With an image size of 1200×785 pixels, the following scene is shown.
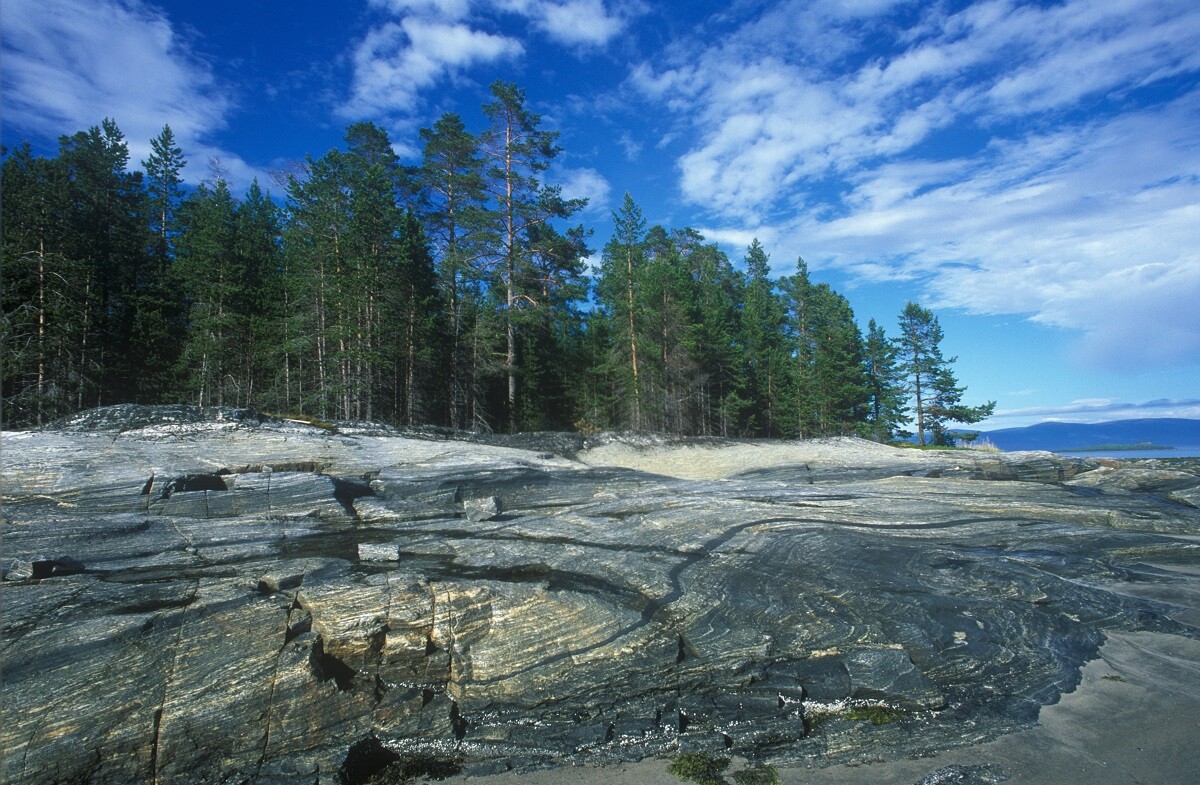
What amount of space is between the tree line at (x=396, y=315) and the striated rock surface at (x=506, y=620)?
15093mm

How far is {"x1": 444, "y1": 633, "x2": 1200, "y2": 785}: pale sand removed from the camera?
559 cm

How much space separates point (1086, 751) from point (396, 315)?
91.2ft

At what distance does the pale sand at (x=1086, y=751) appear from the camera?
5590mm

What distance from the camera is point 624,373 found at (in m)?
34.2

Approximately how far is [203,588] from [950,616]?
11258 millimetres

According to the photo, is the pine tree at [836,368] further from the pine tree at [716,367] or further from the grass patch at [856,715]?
the grass patch at [856,715]

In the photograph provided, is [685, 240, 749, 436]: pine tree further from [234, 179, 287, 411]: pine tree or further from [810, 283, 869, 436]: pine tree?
[234, 179, 287, 411]: pine tree

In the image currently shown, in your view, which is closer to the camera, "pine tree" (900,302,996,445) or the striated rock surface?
the striated rock surface

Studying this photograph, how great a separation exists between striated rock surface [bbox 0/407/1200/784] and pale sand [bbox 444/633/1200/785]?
0.23m

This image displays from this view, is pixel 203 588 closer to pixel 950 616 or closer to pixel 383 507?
pixel 383 507

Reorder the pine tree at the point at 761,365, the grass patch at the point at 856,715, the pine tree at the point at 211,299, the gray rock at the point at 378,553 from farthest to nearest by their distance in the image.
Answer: the pine tree at the point at 761,365 → the pine tree at the point at 211,299 → the gray rock at the point at 378,553 → the grass patch at the point at 856,715

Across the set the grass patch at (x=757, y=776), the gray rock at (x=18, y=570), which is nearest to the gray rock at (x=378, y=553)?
the gray rock at (x=18, y=570)

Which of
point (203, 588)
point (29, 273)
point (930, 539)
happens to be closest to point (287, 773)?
point (203, 588)

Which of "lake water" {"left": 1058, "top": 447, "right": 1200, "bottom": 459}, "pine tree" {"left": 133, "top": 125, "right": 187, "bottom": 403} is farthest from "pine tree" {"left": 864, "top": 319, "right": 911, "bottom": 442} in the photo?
"pine tree" {"left": 133, "top": 125, "right": 187, "bottom": 403}
